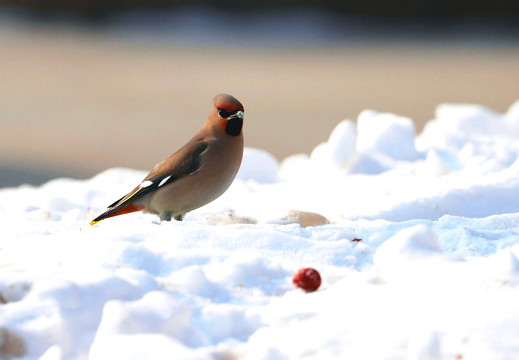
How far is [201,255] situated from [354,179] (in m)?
2.05

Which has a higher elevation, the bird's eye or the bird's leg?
the bird's eye

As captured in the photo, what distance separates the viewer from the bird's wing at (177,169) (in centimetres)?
310

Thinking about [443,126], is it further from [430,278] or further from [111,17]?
[111,17]

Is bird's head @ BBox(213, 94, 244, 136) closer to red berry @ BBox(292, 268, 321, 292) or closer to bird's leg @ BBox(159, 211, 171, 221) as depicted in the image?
bird's leg @ BBox(159, 211, 171, 221)

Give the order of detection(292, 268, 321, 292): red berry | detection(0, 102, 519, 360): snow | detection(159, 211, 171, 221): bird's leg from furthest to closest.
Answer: detection(159, 211, 171, 221): bird's leg < detection(292, 268, 321, 292): red berry < detection(0, 102, 519, 360): snow

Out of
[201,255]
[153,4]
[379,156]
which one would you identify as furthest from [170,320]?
[153,4]

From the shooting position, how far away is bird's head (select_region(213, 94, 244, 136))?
123 inches

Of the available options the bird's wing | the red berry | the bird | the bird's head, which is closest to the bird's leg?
the bird

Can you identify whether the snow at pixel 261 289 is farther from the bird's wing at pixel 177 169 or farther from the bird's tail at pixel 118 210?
the bird's wing at pixel 177 169

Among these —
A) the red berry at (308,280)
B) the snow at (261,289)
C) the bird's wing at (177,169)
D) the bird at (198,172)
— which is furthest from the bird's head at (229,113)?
the red berry at (308,280)

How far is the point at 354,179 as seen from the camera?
4461mm

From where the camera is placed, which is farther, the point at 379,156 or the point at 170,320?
the point at 379,156

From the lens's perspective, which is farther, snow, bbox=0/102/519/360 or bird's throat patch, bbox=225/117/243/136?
bird's throat patch, bbox=225/117/243/136

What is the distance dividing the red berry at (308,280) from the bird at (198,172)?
2.71ft
